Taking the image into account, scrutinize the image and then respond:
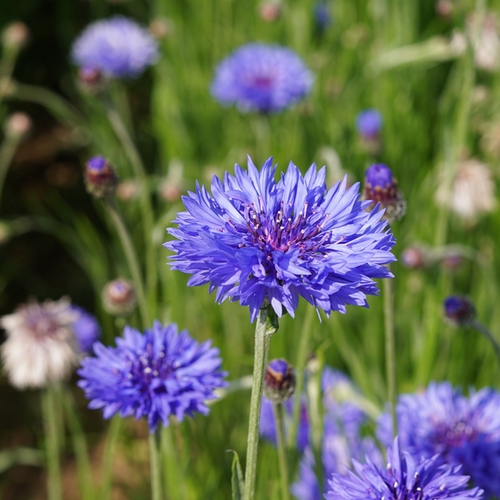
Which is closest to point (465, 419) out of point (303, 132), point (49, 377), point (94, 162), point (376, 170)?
point (376, 170)

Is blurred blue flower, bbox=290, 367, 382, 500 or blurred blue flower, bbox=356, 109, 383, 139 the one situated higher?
blurred blue flower, bbox=356, 109, 383, 139

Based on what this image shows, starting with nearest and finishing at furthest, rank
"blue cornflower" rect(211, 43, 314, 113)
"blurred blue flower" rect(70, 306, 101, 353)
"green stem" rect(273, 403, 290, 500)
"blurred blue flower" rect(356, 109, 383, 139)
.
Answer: "green stem" rect(273, 403, 290, 500) < "blurred blue flower" rect(70, 306, 101, 353) < "blurred blue flower" rect(356, 109, 383, 139) < "blue cornflower" rect(211, 43, 314, 113)

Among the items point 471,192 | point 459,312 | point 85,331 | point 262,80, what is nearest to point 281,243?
point 459,312

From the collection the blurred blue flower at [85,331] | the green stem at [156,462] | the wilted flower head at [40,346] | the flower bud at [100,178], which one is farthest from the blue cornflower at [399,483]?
the blurred blue flower at [85,331]

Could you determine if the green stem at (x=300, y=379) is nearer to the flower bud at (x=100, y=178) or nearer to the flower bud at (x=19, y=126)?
the flower bud at (x=100, y=178)

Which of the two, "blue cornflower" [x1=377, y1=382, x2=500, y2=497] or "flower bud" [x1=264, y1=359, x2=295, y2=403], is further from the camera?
"blue cornflower" [x1=377, y1=382, x2=500, y2=497]

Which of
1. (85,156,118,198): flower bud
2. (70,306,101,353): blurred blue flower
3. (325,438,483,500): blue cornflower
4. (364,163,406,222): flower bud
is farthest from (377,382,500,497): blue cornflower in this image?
(70,306,101,353): blurred blue flower

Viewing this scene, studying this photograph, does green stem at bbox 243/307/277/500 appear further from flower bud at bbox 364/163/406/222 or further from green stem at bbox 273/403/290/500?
flower bud at bbox 364/163/406/222
